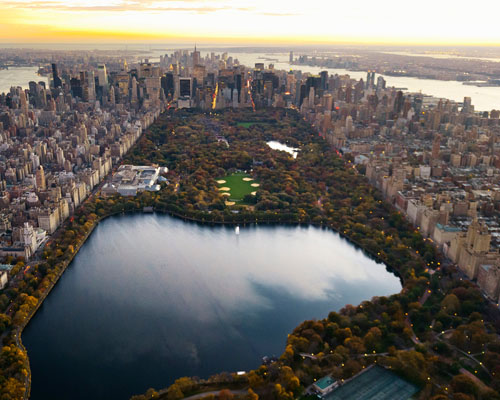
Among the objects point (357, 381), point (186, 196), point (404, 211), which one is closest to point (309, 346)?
point (357, 381)

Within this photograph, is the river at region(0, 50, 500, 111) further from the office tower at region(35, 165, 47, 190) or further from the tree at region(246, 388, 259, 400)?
the tree at region(246, 388, 259, 400)

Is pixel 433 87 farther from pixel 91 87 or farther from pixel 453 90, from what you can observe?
pixel 91 87

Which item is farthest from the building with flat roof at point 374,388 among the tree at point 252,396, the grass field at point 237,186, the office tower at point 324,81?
the office tower at point 324,81

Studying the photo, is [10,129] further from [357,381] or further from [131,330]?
[357,381]

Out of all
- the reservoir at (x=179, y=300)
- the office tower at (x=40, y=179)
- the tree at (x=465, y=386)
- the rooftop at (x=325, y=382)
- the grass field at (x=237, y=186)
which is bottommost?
the reservoir at (x=179, y=300)

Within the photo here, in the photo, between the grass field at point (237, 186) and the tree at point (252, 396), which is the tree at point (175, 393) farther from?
the grass field at point (237, 186)

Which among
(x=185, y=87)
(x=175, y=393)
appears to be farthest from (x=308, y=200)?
(x=185, y=87)
